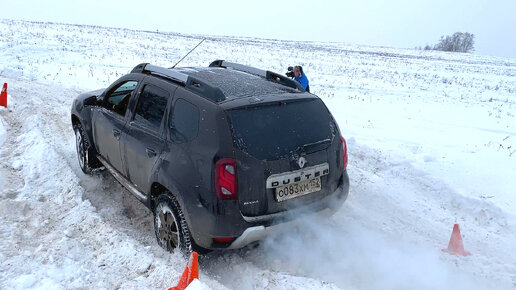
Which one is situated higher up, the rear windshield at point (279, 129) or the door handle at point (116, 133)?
the rear windshield at point (279, 129)

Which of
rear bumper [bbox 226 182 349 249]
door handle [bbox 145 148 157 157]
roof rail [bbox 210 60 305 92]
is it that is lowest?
rear bumper [bbox 226 182 349 249]

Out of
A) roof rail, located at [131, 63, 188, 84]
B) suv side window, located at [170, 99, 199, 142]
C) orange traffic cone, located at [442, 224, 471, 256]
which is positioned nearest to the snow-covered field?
orange traffic cone, located at [442, 224, 471, 256]

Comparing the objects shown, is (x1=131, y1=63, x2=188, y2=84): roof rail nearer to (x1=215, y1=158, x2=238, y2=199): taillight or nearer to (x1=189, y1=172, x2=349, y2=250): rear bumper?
→ (x1=215, y1=158, x2=238, y2=199): taillight

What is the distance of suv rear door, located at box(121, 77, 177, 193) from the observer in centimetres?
412

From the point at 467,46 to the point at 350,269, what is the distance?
130m

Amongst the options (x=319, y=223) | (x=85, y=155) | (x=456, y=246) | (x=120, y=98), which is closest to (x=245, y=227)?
(x=319, y=223)

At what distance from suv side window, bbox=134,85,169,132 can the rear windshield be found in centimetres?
98

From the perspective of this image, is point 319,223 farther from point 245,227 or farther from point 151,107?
point 151,107

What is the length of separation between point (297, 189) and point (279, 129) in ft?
1.90

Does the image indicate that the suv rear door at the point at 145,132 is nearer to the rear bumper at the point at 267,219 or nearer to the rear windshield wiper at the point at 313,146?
the rear bumper at the point at 267,219

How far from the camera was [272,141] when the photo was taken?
3.62 metres

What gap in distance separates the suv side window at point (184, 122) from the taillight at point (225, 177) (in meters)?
0.46

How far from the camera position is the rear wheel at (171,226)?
3.76 meters

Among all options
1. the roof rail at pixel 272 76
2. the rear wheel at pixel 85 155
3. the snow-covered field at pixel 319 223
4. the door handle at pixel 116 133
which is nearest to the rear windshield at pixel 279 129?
the roof rail at pixel 272 76
